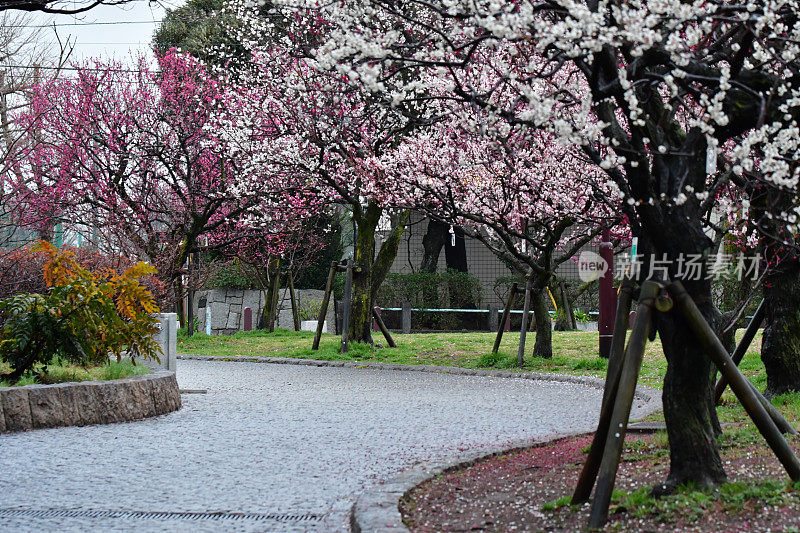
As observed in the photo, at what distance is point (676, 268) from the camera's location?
4773 millimetres

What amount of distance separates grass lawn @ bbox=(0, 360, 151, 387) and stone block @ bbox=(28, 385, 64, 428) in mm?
262

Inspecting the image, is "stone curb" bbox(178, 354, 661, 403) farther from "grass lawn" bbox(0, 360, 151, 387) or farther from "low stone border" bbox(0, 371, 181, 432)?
"grass lawn" bbox(0, 360, 151, 387)

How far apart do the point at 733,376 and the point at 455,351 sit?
12.4 meters

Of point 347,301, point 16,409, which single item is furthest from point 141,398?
point 347,301

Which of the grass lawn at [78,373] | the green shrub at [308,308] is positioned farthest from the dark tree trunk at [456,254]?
the grass lawn at [78,373]

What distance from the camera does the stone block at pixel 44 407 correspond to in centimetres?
846

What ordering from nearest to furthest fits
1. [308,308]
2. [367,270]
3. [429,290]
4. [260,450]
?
[260,450] < [367,270] < [429,290] < [308,308]

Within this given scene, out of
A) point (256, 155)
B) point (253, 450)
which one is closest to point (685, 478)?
point (253, 450)

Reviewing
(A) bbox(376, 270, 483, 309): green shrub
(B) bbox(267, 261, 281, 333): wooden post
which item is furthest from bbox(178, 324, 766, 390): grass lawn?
(A) bbox(376, 270, 483, 309): green shrub

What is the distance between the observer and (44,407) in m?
8.52

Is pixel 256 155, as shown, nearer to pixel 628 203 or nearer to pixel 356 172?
pixel 356 172

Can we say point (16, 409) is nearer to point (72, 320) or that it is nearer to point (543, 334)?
point (72, 320)

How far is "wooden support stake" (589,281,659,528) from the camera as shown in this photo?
14.1 feet

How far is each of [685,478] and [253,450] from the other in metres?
3.77
